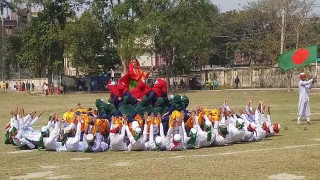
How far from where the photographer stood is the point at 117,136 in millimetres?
12812

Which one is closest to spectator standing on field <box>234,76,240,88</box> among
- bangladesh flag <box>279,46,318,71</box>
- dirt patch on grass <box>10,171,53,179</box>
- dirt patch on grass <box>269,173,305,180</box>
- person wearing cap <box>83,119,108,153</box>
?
bangladesh flag <box>279,46,318,71</box>

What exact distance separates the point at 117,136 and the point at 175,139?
1.43m

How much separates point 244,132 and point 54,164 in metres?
5.26

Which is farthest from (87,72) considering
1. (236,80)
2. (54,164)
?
(54,164)

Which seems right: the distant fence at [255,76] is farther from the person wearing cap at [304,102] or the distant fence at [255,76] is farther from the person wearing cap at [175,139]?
the person wearing cap at [175,139]

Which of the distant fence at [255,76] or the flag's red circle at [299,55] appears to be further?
the distant fence at [255,76]

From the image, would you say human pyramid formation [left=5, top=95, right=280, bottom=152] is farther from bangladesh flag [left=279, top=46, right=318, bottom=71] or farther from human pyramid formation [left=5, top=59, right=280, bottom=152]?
bangladesh flag [left=279, top=46, right=318, bottom=71]

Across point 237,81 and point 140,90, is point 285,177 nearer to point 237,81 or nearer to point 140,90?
point 140,90

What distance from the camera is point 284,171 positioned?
9.36 metres

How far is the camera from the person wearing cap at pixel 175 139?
1260 centimetres

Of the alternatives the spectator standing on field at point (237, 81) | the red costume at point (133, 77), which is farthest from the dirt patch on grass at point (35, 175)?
the spectator standing on field at point (237, 81)

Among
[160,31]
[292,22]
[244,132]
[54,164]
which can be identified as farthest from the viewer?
[160,31]

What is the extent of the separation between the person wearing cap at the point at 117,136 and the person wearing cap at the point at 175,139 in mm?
1085

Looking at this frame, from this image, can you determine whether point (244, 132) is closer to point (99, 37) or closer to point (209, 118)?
point (209, 118)
